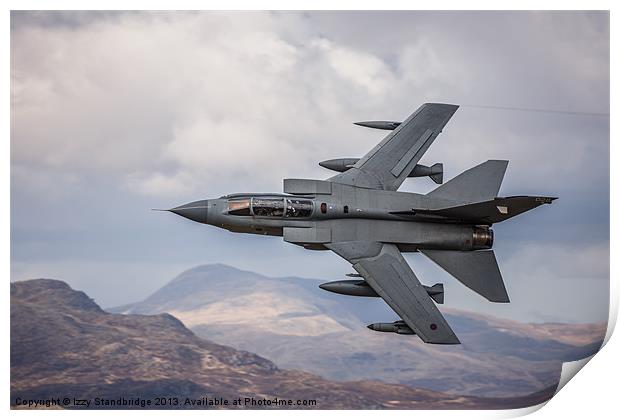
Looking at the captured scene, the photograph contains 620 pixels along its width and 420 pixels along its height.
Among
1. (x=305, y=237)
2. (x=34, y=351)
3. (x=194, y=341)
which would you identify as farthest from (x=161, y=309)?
(x=305, y=237)

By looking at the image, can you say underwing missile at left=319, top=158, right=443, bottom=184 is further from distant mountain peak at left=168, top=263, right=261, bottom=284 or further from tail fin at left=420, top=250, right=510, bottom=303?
distant mountain peak at left=168, top=263, right=261, bottom=284

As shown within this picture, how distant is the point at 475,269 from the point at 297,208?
9.43 ft

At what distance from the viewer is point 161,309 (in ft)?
36.3

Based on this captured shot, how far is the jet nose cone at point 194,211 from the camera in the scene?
9.66 meters

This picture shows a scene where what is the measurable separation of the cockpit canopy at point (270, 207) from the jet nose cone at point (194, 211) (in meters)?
0.37

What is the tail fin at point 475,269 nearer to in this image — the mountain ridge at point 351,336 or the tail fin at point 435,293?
the tail fin at point 435,293

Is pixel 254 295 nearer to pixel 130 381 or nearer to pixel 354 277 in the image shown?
pixel 354 277

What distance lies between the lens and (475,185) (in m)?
10.3

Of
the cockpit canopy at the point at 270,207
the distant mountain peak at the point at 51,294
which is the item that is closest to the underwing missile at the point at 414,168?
the cockpit canopy at the point at 270,207

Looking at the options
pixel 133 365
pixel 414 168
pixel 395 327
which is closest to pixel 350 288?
pixel 395 327

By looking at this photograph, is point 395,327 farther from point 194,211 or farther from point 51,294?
point 51,294

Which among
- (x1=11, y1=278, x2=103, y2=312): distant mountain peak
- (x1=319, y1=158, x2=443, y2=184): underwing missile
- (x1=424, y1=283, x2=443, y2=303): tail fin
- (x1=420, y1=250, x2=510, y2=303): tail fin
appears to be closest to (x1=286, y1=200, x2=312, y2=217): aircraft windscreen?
(x1=319, y1=158, x2=443, y2=184): underwing missile

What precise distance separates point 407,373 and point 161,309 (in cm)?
411

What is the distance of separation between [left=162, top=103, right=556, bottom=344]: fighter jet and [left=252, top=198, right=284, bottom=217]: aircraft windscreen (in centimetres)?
Result: 1
